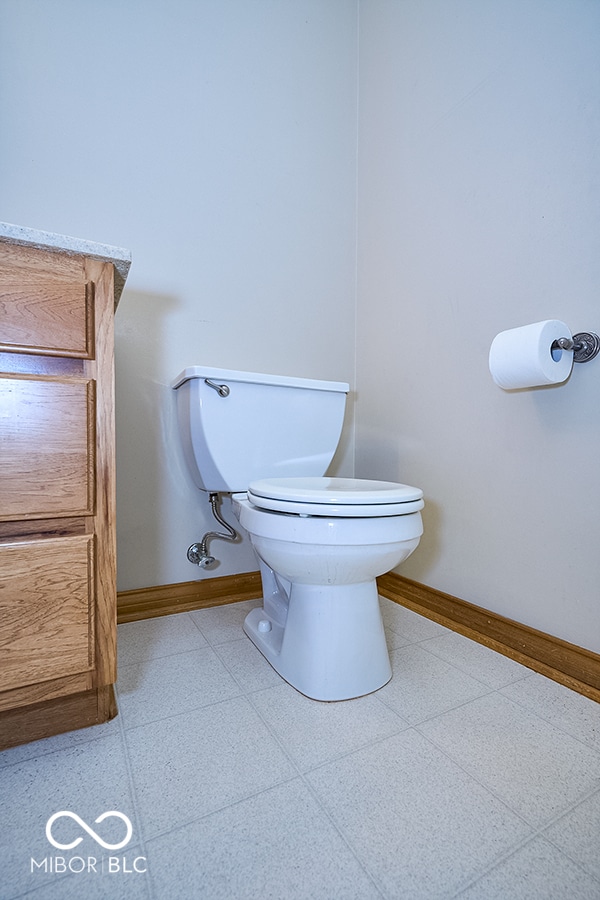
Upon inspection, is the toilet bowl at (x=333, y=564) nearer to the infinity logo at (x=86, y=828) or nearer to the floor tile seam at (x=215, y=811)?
the floor tile seam at (x=215, y=811)

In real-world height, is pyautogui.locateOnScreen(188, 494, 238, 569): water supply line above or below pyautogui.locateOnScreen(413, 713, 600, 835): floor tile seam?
above

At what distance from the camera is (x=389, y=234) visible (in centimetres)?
139

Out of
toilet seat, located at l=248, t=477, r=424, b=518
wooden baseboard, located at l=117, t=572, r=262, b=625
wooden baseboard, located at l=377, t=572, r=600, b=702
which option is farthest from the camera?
wooden baseboard, located at l=117, t=572, r=262, b=625

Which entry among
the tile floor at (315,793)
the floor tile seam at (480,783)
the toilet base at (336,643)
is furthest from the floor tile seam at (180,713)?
the floor tile seam at (480,783)

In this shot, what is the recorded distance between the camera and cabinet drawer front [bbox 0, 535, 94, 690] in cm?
62

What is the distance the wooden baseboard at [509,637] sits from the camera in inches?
33.3

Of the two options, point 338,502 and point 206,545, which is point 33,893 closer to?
point 338,502

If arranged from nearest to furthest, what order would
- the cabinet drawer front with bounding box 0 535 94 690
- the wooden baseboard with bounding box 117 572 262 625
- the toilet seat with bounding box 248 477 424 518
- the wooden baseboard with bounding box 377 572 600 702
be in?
the cabinet drawer front with bounding box 0 535 94 690 → the toilet seat with bounding box 248 477 424 518 → the wooden baseboard with bounding box 377 572 600 702 → the wooden baseboard with bounding box 117 572 262 625

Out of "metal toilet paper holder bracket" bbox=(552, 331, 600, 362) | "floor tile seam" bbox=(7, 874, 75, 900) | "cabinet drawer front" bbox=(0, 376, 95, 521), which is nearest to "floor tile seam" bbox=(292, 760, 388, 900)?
"floor tile seam" bbox=(7, 874, 75, 900)

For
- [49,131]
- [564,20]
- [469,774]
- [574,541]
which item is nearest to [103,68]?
[49,131]

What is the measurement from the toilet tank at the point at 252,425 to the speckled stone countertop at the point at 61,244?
34 cm

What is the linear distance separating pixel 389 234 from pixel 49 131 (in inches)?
38.7

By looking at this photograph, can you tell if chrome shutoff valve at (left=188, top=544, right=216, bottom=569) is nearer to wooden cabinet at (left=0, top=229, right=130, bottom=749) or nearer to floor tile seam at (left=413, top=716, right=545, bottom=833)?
wooden cabinet at (left=0, top=229, right=130, bottom=749)

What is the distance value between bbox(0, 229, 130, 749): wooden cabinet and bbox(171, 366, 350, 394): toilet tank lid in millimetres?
328
